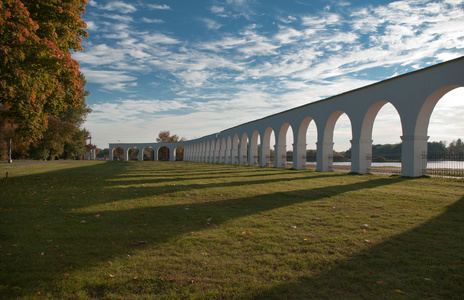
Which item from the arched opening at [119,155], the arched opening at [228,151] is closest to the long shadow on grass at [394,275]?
the arched opening at [228,151]

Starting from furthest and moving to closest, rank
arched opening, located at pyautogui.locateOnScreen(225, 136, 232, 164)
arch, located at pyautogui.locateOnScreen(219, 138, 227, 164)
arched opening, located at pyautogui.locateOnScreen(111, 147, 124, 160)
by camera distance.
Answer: arched opening, located at pyautogui.locateOnScreen(111, 147, 124, 160) < arch, located at pyautogui.locateOnScreen(219, 138, 227, 164) < arched opening, located at pyautogui.locateOnScreen(225, 136, 232, 164)

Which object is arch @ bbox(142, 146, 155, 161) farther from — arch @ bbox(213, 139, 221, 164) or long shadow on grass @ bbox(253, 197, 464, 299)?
long shadow on grass @ bbox(253, 197, 464, 299)

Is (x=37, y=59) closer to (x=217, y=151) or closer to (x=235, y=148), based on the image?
(x=235, y=148)

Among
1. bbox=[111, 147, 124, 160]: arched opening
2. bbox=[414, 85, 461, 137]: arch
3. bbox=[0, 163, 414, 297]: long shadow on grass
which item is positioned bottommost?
bbox=[0, 163, 414, 297]: long shadow on grass

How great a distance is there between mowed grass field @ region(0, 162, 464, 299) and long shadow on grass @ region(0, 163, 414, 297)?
2 cm

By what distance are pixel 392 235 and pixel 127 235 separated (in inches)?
156

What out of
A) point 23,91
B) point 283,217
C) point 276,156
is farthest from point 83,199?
point 276,156

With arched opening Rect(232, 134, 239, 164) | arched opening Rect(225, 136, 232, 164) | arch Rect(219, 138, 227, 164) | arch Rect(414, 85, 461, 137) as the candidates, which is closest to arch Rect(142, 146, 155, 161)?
arch Rect(219, 138, 227, 164)

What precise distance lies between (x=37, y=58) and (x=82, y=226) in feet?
19.0

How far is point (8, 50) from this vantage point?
7.43 meters

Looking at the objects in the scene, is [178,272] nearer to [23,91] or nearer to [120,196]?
[120,196]

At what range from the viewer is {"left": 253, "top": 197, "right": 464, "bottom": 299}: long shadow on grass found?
258cm

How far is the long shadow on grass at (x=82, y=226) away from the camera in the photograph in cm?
316

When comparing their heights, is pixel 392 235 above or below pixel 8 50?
below
